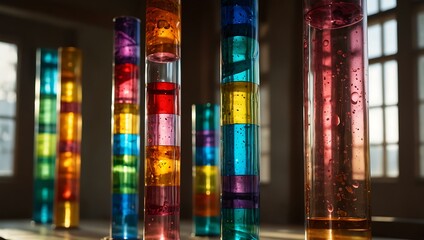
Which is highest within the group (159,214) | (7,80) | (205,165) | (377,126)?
(7,80)

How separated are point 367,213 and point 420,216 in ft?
6.76

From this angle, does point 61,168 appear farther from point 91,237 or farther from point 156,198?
point 156,198

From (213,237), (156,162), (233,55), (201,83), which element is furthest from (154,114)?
(201,83)

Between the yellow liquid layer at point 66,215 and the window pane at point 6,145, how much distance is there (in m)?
1.92

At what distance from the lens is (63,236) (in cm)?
245

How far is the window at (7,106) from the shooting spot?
4645mm

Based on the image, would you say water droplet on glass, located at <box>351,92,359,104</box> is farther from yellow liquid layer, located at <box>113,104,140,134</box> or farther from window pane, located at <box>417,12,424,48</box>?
window pane, located at <box>417,12,424,48</box>

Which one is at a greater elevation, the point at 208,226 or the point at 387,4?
the point at 387,4

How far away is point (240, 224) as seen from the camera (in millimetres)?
1721

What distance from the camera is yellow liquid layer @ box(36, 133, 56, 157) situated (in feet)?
11.0

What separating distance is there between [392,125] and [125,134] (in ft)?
6.19

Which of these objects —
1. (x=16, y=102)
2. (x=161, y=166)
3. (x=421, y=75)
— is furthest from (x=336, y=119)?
(x=16, y=102)

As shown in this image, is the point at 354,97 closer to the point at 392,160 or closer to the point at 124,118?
the point at 124,118

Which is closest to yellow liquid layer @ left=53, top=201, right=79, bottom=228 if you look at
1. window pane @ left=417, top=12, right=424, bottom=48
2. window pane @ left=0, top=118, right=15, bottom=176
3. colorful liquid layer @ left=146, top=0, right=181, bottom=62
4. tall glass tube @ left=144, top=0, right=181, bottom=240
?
tall glass tube @ left=144, top=0, right=181, bottom=240
